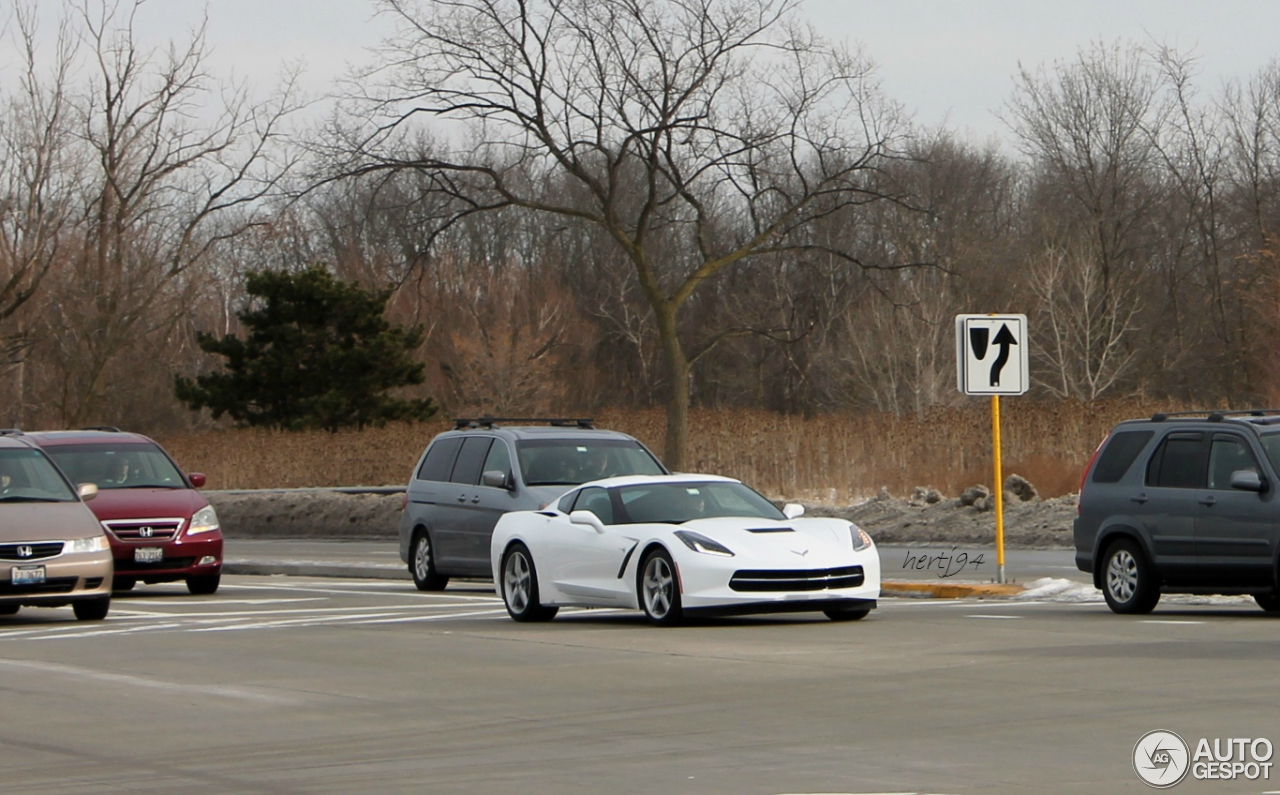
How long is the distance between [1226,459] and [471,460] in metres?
8.96

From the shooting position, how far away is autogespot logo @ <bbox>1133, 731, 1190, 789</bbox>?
7672 millimetres

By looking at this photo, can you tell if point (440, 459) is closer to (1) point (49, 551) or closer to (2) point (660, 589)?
(1) point (49, 551)

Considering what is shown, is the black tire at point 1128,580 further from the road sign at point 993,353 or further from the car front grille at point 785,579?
the road sign at point 993,353

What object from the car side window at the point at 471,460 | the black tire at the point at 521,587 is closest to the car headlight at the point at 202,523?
the car side window at the point at 471,460

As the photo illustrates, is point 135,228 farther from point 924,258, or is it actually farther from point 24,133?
point 924,258

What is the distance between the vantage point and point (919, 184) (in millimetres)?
76812

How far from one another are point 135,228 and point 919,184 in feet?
105

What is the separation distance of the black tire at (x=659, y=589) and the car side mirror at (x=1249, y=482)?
4603 millimetres

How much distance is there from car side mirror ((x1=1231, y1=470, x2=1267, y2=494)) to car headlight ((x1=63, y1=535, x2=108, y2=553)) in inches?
394

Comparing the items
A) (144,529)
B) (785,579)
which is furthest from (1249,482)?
(144,529)

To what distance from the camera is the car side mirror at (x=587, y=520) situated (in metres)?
16.1

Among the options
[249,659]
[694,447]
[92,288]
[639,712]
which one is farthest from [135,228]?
[639,712]

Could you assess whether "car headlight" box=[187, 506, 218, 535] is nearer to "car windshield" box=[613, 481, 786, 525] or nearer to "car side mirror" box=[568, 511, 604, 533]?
"car side mirror" box=[568, 511, 604, 533]

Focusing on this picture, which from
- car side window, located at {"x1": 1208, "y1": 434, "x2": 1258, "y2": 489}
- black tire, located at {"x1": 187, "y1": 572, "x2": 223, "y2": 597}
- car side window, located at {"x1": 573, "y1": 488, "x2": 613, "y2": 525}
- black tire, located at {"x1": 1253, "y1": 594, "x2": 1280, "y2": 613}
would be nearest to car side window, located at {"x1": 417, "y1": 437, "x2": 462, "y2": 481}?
black tire, located at {"x1": 187, "y1": 572, "x2": 223, "y2": 597}
